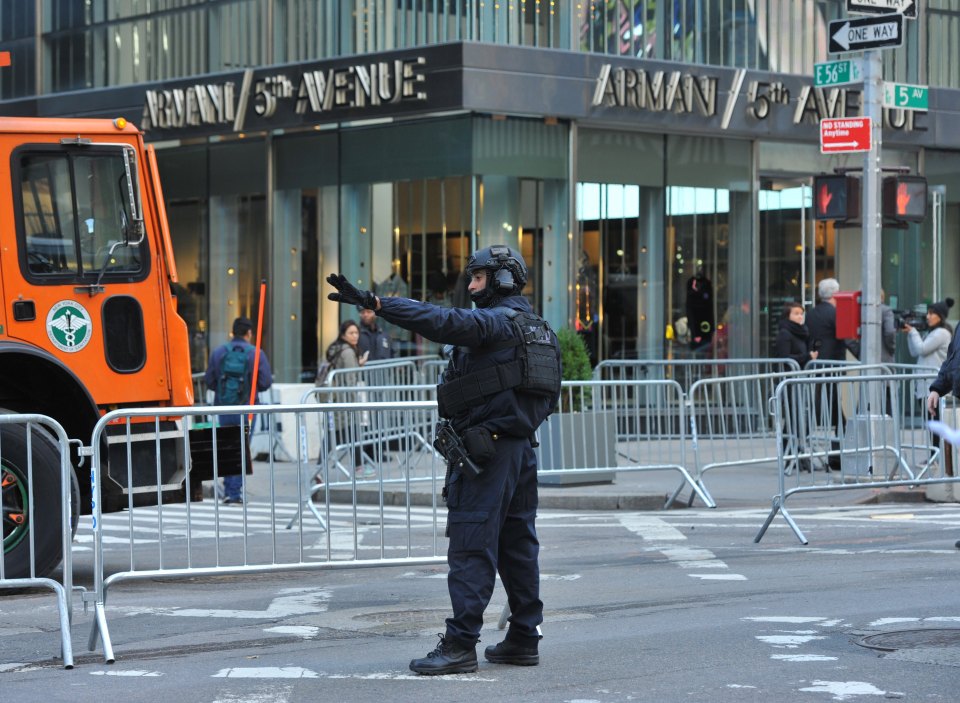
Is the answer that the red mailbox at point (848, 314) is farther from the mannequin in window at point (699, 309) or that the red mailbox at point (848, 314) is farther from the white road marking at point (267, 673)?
the white road marking at point (267, 673)

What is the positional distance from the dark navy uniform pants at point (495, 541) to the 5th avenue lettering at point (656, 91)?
1384 cm

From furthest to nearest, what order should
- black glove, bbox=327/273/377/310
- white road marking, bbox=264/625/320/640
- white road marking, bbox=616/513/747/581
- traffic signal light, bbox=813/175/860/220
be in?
traffic signal light, bbox=813/175/860/220
white road marking, bbox=616/513/747/581
white road marking, bbox=264/625/320/640
black glove, bbox=327/273/377/310

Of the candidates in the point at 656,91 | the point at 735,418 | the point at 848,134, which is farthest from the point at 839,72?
the point at 656,91

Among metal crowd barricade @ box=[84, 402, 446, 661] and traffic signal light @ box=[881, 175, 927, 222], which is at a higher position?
traffic signal light @ box=[881, 175, 927, 222]

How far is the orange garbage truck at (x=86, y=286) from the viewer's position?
1006 cm

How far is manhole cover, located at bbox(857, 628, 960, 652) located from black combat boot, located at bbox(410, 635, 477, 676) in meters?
1.92

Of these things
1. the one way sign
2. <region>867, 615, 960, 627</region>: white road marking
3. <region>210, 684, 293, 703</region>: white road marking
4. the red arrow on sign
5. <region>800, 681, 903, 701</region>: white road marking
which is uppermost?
the one way sign

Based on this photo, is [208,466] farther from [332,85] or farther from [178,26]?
[178,26]

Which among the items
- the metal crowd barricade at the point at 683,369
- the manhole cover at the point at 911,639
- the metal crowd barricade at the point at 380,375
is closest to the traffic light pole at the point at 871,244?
the metal crowd barricade at the point at 683,369

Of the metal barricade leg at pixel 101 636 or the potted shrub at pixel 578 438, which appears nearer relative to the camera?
the metal barricade leg at pixel 101 636

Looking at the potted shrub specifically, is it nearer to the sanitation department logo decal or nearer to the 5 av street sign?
the 5 av street sign

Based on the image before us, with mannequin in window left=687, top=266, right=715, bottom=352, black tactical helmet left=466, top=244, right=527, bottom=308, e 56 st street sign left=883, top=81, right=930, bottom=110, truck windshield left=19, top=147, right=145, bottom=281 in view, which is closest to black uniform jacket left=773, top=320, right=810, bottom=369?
e 56 st street sign left=883, top=81, right=930, bottom=110

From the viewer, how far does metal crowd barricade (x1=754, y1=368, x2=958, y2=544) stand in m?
12.9

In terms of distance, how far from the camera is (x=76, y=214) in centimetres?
1034
